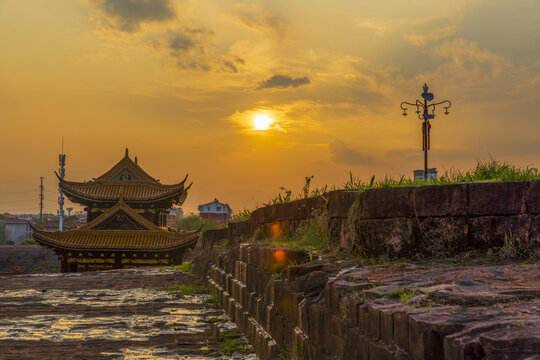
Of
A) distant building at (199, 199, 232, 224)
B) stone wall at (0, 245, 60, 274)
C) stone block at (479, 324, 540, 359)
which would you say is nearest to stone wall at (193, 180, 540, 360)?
stone block at (479, 324, 540, 359)

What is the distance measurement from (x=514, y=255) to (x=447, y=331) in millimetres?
1993

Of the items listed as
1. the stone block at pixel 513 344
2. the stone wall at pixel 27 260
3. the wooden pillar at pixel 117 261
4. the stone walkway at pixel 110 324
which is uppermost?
the stone block at pixel 513 344

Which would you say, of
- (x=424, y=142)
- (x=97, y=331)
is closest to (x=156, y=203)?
(x=424, y=142)

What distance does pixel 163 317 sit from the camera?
7.60 m

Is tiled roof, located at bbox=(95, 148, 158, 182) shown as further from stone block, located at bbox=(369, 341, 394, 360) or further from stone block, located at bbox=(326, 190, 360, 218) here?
stone block, located at bbox=(369, 341, 394, 360)

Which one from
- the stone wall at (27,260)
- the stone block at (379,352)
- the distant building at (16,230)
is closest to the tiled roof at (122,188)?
the stone wall at (27,260)

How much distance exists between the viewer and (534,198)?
3.83 metres

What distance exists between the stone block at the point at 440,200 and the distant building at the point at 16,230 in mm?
70174

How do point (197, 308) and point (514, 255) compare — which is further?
point (197, 308)

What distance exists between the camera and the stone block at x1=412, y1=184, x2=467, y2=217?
403 cm

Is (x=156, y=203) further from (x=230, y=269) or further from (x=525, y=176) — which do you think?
(x=525, y=176)

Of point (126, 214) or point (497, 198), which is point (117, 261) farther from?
point (497, 198)

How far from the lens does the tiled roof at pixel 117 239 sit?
73.7 ft

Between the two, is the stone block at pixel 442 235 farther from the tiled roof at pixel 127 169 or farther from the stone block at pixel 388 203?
the tiled roof at pixel 127 169
